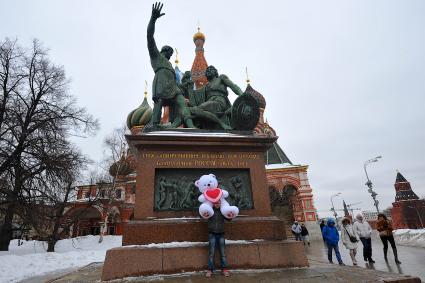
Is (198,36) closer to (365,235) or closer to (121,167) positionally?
(121,167)

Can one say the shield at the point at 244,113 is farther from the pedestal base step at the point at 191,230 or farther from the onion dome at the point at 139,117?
the onion dome at the point at 139,117

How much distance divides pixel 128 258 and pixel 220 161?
8.65 ft

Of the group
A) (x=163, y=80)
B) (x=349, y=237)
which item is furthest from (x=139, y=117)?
(x=349, y=237)

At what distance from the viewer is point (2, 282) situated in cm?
871

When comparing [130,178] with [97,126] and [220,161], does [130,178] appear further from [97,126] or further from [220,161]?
[220,161]

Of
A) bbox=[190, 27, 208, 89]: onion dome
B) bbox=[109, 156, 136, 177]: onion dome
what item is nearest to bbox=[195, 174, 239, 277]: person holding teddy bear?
bbox=[109, 156, 136, 177]: onion dome

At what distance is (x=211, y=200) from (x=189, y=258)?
1045 millimetres

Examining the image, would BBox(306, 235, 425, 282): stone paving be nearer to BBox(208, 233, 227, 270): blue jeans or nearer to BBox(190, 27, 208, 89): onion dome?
BBox(208, 233, 227, 270): blue jeans

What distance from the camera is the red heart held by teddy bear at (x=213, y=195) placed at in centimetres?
510

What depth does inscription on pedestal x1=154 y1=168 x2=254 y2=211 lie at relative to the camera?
592cm

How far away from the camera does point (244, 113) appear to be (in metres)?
7.17

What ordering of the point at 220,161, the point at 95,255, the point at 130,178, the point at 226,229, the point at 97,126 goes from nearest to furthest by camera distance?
1. the point at 226,229
2. the point at 220,161
3. the point at 95,255
4. the point at 97,126
5. the point at 130,178

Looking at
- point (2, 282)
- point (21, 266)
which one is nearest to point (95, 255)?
point (21, 266)

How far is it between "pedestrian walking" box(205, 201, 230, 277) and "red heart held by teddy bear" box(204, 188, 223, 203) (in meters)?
0.09
